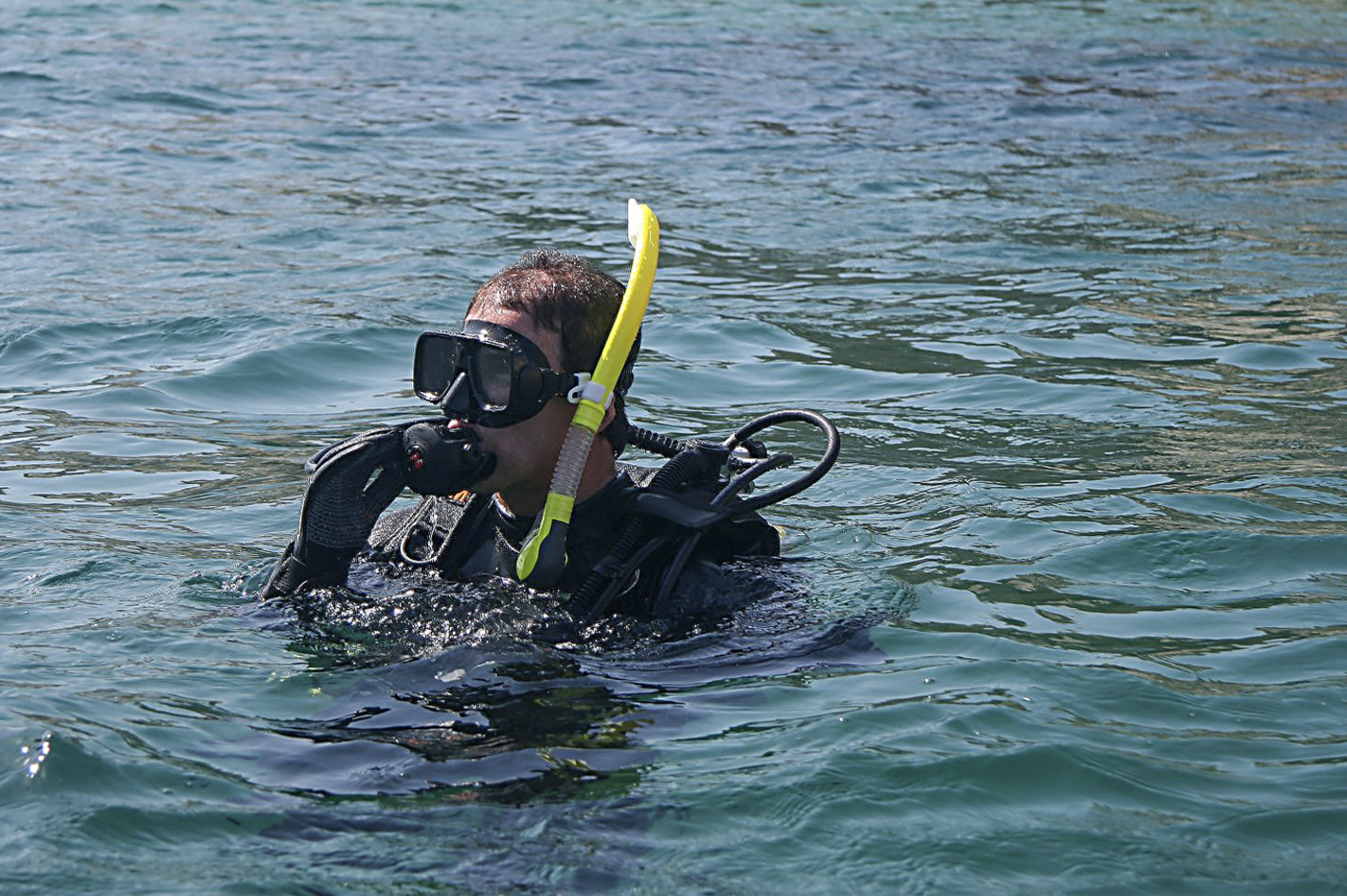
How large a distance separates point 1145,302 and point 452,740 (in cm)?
538

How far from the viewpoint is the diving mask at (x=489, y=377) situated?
11.5 feet

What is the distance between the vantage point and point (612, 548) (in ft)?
11.7

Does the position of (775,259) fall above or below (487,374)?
below

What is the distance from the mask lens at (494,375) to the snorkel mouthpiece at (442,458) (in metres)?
0.09

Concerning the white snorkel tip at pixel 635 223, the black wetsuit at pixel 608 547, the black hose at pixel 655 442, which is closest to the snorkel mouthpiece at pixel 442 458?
the black wetsuit at pixel 608 547

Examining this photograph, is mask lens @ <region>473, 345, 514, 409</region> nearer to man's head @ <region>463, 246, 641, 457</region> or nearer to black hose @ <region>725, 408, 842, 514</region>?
man's head @ <region>463, 246, 641, 457</region>

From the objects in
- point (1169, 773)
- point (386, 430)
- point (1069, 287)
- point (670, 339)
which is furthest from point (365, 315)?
point (1169, 773)

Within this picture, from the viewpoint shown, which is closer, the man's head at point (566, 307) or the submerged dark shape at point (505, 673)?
the submerged dark shape at point (505, 673)

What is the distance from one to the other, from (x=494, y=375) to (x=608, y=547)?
0.48 metres

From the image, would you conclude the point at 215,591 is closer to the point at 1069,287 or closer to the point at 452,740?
the point at 452,740

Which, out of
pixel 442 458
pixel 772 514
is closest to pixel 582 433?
pixel 442 458

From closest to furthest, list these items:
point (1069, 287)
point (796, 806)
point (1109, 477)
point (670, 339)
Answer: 1. point (796, 806)
2. point (1109, 477)
3. point (670, 339)
4. point (1069, 287)

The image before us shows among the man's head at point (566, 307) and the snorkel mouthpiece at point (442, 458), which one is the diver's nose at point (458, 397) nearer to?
the snorkel mouthpiece at point (442, 458)

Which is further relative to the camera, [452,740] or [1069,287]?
[1069,287]
